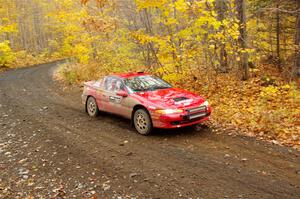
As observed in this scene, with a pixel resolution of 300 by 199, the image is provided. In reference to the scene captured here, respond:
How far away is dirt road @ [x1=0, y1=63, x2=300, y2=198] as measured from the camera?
4.89m

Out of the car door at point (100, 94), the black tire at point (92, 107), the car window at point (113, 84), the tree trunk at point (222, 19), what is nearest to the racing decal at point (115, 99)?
the car window at point (113, 84)

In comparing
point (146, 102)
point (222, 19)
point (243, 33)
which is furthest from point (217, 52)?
point (146, 102)

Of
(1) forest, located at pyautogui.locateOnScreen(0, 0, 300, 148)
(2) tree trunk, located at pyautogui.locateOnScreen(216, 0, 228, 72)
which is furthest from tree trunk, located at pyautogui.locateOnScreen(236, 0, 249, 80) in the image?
(2) tree trunk, located at pyautogui.locateOnScreen(216, 0, 228, 72)

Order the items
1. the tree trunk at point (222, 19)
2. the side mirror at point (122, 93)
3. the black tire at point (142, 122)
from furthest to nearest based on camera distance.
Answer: the tree trunk at point (222, 19), the side mirror at point (122, 93), the black tire at point (142, 122)

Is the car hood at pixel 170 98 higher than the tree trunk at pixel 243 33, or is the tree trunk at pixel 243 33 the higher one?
the tree trunk at pixel 243 33

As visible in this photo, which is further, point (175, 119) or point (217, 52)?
point (217, 52)

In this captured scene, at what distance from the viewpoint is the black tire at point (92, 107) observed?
31.5 feet

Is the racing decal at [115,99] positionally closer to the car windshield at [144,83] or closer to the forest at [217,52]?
the car windshield at [144,83]

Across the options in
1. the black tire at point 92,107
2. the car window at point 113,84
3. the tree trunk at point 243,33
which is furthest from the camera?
the tree trunk at point 243,33

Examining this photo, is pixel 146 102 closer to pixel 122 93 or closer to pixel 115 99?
pixel 122 93

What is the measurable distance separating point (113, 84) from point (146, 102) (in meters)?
1.86

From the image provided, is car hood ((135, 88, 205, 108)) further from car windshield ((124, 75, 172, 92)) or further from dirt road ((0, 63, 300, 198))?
dirt road ((0, 63, 300, 198))

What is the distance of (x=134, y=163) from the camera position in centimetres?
600

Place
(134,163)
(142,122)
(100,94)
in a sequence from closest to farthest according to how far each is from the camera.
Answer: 1. (134,163)
2. (142,122)
3. (100,94)
